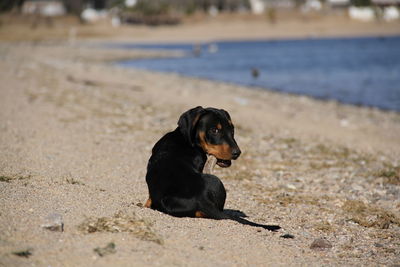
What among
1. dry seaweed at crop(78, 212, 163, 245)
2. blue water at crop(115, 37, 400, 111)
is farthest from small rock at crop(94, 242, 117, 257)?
blue water at crop(115, 37, 400, 111)

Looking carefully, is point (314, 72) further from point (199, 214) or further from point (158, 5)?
point (158, 5)

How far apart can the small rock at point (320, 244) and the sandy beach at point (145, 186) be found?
12 mm

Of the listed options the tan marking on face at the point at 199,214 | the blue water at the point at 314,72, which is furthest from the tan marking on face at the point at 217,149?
the blue water at the point at 314,72

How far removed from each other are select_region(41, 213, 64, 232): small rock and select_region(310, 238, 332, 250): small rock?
8.87 ft

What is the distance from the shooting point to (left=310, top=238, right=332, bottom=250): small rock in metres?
6.59

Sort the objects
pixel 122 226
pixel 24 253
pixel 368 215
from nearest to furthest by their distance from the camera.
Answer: pixel 24 253 < pixel 122 226 < pixel 368 215

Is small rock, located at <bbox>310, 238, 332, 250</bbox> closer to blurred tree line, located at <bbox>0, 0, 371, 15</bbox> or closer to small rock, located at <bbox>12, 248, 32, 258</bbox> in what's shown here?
small rock, located at <bbox>12, 248, 32, 258</bbox>

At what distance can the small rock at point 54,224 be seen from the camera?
18.7ft

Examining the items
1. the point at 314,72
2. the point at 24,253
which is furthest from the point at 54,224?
the point at 314,72

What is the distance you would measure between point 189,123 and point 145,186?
90.4 inches

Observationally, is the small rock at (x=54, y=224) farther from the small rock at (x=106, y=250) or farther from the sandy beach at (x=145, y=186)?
the small rock at (x=106, y=250)

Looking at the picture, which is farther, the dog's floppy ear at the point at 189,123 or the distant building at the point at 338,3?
the distant building at the point at 338,3

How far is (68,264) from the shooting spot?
5.08 meters

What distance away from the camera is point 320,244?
21.7 ft
